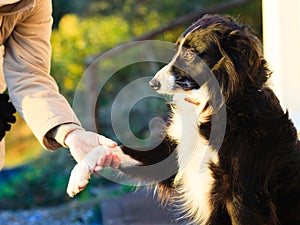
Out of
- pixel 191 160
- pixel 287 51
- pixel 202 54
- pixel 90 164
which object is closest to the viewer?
pixel 90 164

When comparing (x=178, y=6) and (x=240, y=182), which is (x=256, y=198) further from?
(x=178, y=6)

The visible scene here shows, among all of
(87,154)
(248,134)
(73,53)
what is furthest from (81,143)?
(73,53)

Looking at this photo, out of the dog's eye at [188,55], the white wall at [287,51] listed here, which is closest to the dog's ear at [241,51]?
the dog's eye at [188,55]

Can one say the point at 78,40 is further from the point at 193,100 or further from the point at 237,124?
the point at 237,124

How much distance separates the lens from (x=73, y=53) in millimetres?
5656

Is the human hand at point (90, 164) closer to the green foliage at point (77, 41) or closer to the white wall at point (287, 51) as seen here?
the white wall at point (287, 51)

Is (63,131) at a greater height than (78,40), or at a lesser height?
greater

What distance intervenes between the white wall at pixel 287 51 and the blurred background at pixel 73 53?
2.34 metres

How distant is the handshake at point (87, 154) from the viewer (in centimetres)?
216

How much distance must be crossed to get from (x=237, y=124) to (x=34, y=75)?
29.9 inches

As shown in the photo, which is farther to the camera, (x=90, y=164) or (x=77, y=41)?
(x=77, y=41)

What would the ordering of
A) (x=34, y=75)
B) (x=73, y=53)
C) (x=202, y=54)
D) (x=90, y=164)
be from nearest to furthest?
(x=90, y=164), (x=202, y=54), (x=34, y=75), (x=73, y=53)

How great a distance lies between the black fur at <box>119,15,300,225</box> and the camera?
2.24 m

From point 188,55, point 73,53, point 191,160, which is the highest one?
point 188,55
